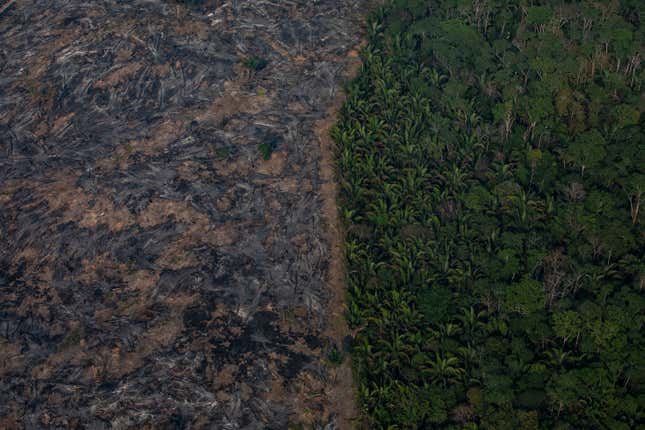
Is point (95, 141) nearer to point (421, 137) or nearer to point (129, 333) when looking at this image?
point (129, 333)

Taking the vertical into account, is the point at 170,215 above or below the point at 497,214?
below

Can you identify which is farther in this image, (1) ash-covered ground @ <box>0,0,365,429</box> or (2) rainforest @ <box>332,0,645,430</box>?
(1) ash-covered ground @ <box>0,0,365,429</box>

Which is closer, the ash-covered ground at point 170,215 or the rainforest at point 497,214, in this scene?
the rainforest at point 497,214

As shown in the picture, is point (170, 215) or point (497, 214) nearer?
point (497, 214)
